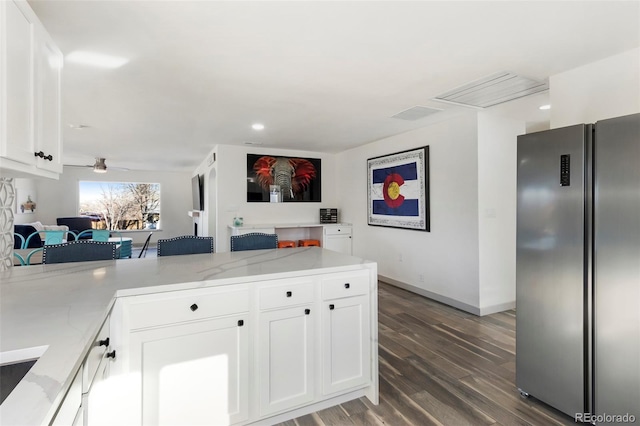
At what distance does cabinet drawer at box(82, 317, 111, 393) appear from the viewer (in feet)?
3.29

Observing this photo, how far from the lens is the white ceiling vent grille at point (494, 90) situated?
2.61 meters

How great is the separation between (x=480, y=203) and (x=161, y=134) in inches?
177

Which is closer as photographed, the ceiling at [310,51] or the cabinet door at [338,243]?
the ceiling at [310,51]

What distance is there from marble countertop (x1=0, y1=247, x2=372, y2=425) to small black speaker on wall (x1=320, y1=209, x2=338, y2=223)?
10.9 ft

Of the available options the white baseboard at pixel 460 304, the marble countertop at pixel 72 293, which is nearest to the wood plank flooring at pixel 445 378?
the white baseboard at pixel 460 304

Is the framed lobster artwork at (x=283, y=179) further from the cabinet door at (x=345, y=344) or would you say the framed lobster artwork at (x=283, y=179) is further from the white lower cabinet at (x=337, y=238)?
the cabinet door at (x=345, y=344)

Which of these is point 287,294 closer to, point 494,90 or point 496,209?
point 494,90

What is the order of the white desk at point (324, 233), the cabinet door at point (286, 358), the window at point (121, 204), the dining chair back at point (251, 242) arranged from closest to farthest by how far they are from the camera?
the cabinet door at point (286, 358)
the dining chair back at point (251, 242)
the white desk at point (324, 233)
the window at point (121, 204)

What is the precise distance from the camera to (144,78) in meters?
2.56

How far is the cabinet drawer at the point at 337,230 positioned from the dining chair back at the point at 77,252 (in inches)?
147

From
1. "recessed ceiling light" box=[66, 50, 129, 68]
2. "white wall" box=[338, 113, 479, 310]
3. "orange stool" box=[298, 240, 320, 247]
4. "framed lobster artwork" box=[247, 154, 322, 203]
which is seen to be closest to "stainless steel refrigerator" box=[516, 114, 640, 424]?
"white wall" box=[338, 113, 479, 310]

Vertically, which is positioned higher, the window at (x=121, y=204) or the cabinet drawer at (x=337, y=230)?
the window at (x=121, y=204)

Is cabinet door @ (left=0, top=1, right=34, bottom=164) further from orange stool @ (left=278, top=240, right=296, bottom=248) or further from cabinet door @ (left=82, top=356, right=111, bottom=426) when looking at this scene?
orange stool @ (left=278, top=240, right=296, bottom=248)

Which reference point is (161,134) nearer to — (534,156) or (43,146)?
(43,146)
